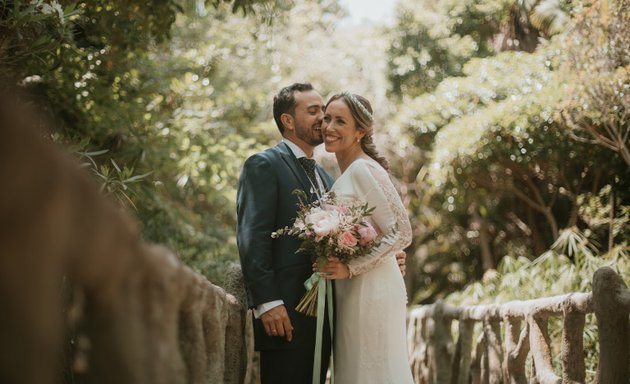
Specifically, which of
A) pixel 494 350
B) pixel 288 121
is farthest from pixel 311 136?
pixel 494 350

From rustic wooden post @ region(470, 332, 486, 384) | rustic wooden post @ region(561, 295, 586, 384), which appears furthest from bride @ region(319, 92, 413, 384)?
rustic wooden post @ region(470, 332, 486, 384)

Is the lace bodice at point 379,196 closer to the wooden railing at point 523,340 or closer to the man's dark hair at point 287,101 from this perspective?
the man's dark hair at point 287,101

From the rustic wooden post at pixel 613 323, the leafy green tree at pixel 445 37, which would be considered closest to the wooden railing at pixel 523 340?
the rustic wooden post at pixel 613 323

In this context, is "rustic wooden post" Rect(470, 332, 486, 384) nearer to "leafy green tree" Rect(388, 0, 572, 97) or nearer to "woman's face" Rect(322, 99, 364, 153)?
"woman's face" Rect(322, 99, 364, 153)

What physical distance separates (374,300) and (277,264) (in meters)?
0.52

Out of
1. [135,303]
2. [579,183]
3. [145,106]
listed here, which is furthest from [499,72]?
[135,303]

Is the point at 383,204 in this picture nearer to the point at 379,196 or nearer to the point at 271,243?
the point at 379,196

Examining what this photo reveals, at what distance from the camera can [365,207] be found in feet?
11.1

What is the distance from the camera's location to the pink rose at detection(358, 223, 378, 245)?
337 cm

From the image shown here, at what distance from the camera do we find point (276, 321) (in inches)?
131

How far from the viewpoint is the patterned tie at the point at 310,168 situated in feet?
12.7

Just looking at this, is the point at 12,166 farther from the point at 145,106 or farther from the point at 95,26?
the point at 145,106

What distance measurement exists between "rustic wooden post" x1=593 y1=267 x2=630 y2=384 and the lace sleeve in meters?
0.96

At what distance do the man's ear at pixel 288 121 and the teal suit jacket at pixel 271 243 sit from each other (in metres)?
0.28
